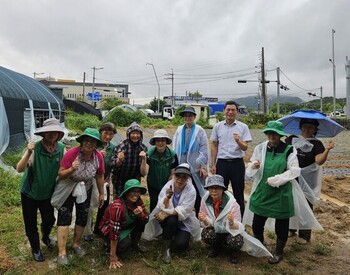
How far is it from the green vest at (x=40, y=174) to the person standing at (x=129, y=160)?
0.74m

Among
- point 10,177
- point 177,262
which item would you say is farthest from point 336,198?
point 10,177

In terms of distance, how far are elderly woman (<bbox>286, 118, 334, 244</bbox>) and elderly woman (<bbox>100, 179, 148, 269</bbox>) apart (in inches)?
78.4

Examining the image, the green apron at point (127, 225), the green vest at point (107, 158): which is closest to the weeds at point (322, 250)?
the green apron at point (127, 225)

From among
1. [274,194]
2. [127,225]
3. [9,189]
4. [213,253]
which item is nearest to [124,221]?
[127,225]

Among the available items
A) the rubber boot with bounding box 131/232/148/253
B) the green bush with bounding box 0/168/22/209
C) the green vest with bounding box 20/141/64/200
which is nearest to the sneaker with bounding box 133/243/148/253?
the rubber boot with bounding box 131/232/148/253

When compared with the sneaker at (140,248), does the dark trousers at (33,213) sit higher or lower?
higher

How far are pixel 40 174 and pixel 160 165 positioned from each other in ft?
4.49

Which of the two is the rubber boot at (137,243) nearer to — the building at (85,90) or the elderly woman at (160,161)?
the elderly woman at (160,161)

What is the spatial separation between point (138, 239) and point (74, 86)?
76.5 metres

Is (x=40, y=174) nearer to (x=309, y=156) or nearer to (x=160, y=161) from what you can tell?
(x=160, y=161)

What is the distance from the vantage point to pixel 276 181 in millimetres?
3471

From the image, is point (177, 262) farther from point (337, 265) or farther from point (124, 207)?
point (337, 265)

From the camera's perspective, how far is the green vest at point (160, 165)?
Result: 396cm

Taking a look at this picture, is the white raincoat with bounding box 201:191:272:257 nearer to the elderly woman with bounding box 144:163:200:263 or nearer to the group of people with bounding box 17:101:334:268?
the group of people with bounding box 17:101:334:268
